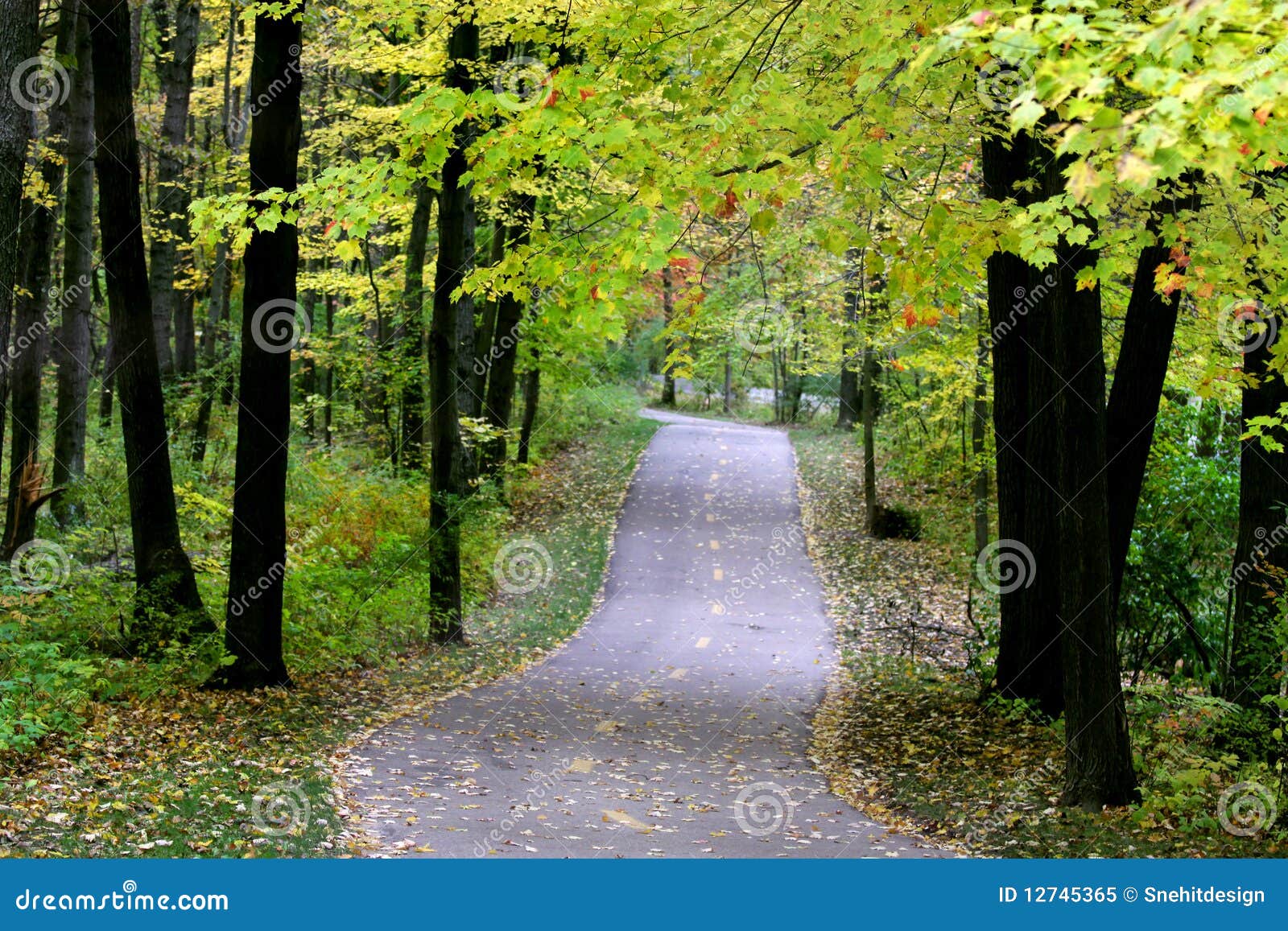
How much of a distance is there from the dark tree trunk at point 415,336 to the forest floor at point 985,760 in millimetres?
8780

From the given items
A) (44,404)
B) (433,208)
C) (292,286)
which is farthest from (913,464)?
(44,404)

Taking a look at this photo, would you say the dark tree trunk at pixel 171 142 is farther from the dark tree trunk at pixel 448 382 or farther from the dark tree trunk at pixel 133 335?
the dark tree trunk at pixel 133 335

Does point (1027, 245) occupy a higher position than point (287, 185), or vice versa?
point (287, 185)

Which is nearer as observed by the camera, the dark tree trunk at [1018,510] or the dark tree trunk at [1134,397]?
the dark tree trunk at [1134,397]

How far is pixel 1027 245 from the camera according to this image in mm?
5066

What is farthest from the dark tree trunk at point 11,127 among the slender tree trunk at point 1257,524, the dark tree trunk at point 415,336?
the dark tree trunk at point 415,336

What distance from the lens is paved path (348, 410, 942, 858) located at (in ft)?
22.5

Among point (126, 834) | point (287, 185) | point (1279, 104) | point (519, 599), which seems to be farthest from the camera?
point (519, 599)

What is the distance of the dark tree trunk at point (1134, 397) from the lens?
321 inches

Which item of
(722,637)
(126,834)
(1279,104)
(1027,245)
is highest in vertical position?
(1279,104)

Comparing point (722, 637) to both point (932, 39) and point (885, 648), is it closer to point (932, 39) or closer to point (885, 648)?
point (885, 648)

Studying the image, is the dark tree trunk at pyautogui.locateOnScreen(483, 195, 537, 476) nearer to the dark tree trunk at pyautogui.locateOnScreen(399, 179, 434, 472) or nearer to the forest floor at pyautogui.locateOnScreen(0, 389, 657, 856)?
the dark tree trunk at pyautogui.locateOnScreen(399, 179, 434, 472)

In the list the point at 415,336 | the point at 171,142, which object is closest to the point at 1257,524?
the point at 415,336

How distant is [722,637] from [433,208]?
13429 mm
